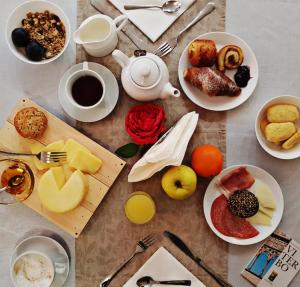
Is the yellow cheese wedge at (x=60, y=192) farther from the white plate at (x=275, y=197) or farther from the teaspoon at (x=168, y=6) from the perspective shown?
the teaspoon at (x=168, y=6)

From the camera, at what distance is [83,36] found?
1.16m

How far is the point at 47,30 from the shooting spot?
120cm

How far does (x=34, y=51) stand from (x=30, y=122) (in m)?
0.16

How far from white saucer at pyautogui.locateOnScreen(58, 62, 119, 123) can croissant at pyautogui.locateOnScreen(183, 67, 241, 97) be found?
0.57 ft

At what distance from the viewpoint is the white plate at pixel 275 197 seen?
1.19 m

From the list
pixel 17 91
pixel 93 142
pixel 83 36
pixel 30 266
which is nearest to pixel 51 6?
pixel 83 36

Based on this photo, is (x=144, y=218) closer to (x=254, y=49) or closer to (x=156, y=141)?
(x=156, y=141)

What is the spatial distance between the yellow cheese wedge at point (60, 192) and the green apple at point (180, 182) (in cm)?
20

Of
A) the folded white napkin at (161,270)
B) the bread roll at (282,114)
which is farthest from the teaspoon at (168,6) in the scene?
the folded white napkin at (161,270)

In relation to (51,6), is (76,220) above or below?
below

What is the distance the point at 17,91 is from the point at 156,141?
0.37 metres

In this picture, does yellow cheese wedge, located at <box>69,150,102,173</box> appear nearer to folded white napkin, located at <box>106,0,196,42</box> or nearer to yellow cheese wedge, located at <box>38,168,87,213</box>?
yellow cheese wedge, located at <box>38,168,87,213</box>

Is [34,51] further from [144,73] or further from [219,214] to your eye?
[219,214]

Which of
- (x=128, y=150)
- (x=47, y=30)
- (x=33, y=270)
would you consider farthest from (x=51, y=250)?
(x=47, y=30)
